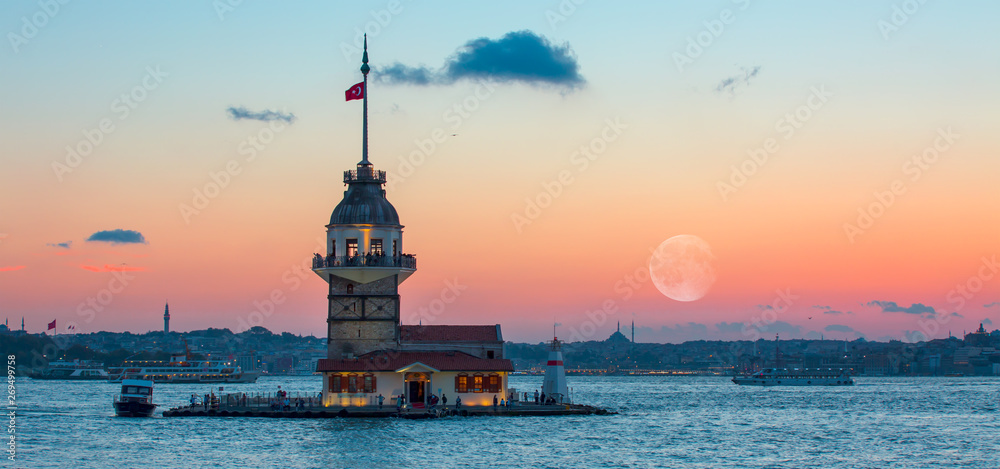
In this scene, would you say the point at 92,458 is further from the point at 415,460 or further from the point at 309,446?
the point at 415,460

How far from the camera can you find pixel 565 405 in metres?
71.0

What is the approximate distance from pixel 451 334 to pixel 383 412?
847cm

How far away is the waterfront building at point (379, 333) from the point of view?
226 feet

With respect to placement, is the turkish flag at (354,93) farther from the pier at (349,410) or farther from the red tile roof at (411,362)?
the pier at (349,410)

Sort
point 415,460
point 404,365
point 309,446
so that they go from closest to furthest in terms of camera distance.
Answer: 1. point 415,460
2. point 309,446
3. point 404,365

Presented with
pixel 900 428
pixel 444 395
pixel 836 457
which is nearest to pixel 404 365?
pixel 444 395

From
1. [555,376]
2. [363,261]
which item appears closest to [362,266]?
[363,261]

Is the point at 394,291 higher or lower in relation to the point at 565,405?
higher

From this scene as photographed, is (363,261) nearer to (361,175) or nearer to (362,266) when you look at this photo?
(362,266)

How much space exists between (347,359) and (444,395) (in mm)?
5906

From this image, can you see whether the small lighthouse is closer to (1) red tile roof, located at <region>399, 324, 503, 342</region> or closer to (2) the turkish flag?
(1) red tile roof, located at <region>399, 324, 503, 342</region>

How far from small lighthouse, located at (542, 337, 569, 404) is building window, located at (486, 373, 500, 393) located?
4.16 metres

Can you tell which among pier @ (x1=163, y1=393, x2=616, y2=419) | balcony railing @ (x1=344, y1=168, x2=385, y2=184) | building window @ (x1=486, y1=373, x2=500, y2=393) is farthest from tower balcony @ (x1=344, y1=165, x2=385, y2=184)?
building window @ (x1=486, y1=373, x2=500, y2=393)

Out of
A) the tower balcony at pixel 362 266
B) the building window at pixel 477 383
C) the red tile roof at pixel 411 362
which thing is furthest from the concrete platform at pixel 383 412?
the tower balcony at pixel 362 266
